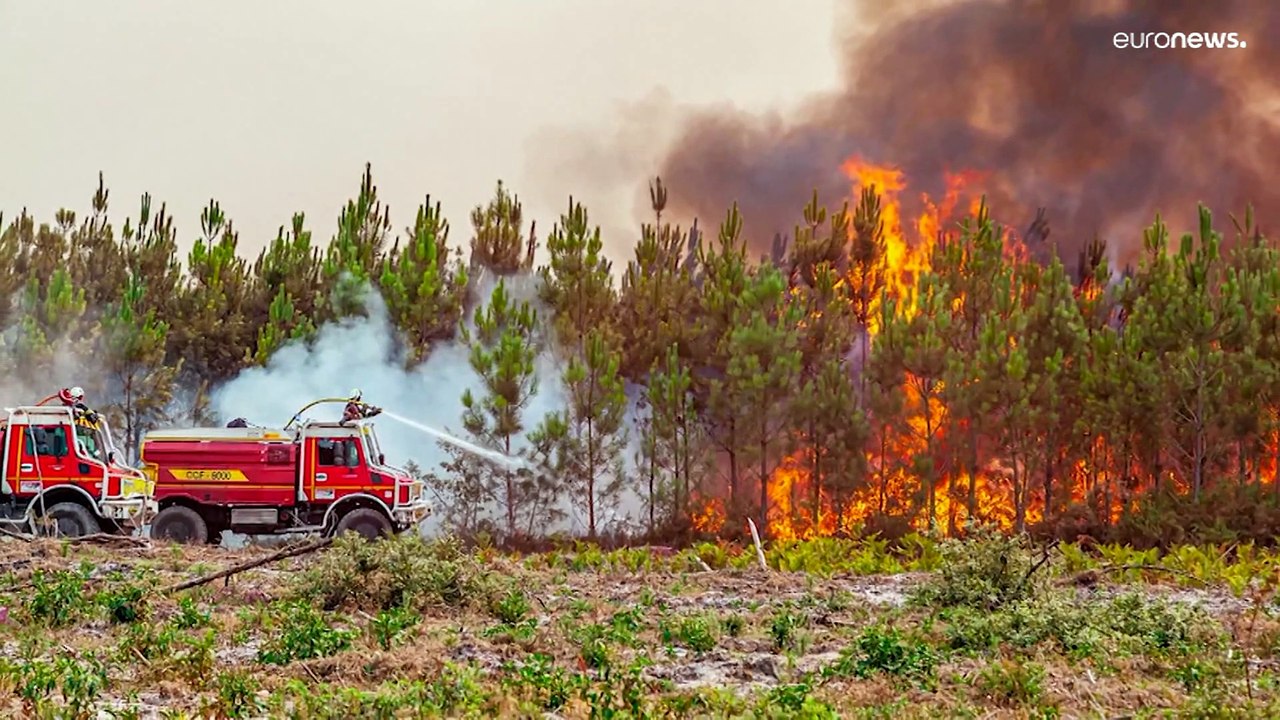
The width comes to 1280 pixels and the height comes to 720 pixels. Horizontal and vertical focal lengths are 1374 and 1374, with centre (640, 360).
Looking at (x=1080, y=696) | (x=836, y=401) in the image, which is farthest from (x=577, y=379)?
(x=1080, y=696)

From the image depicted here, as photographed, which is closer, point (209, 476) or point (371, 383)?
point (209, 476)

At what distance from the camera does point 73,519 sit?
23156mm

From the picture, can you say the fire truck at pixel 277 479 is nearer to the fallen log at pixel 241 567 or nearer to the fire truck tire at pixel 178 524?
the fire truck tire at pixel 178 524

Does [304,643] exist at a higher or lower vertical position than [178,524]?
lower

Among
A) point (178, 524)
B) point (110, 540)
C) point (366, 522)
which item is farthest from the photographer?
point (178, 524)

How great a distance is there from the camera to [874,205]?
37.4 meters

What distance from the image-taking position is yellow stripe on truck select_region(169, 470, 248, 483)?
25.4 metres

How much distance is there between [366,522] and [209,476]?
307 centimetres

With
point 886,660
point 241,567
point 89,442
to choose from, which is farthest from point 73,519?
point 886,660

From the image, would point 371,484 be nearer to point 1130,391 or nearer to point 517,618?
point 517,618

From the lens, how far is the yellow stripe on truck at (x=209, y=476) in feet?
83.4

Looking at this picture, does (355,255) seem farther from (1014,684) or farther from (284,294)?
(1014,684)

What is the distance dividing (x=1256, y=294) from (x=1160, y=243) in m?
4.79

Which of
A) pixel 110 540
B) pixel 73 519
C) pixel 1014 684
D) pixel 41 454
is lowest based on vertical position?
pixel 1014 684
